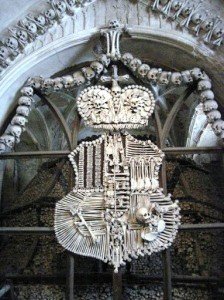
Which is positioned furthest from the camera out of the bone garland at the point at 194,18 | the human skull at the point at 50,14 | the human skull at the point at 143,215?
the human skull at the point at 50,14

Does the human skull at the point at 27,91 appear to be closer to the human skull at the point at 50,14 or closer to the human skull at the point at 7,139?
the human skull at the point at 7,139

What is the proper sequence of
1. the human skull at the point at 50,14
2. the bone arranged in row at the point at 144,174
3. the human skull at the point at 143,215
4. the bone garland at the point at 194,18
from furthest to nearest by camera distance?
1. the human skull at the point at 50,14
2. the bone garland at the point at 194,18
3. the bone arranged in row at the point at 144,174
4. the human skull at the point at 143,215

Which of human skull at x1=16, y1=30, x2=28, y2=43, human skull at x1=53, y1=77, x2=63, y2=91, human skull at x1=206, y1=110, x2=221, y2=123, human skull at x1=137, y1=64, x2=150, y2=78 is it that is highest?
human skull at x1=16, y1=30, x2=28, y2=43

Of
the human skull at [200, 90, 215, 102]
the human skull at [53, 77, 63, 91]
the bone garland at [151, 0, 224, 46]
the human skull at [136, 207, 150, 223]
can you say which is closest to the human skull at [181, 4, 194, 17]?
the bone garland at [151, 0, 224, 46]

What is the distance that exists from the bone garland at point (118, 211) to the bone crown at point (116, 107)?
0.28ft

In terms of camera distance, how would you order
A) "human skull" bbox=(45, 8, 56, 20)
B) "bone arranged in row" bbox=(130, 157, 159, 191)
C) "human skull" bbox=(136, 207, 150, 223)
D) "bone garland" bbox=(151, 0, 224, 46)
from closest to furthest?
"human skull" bbox=(136, 207, 150, 223)
"bone arranged in row" bbox=(130, 157, 159, 191)
"bone garland" bbox=(151, 0, 224, 46)
"human skull" bbox=(45, 8, 56, 20)

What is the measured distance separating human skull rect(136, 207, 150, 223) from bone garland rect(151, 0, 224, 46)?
97cm

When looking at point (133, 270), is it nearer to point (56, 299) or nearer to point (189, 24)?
point (56, 299)

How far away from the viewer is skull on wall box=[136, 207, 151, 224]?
200 cm

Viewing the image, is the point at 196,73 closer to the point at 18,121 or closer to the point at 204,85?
the point at 204,85

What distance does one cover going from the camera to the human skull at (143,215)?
6.57 feet

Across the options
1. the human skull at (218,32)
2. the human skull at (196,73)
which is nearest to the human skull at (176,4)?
the human skull at (218,32)

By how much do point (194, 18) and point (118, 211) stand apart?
44.1 inches

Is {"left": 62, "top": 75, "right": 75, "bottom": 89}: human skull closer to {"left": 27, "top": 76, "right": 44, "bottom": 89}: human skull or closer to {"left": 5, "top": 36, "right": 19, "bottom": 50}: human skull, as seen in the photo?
{"left": 27, "top": 76, "right": 44, "bottom": 89}: human skull
